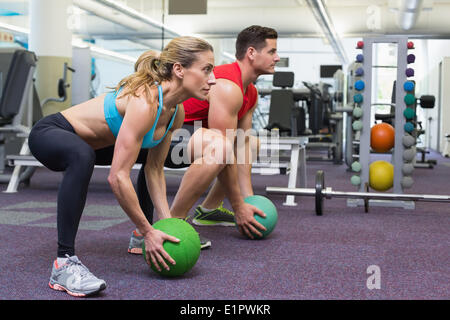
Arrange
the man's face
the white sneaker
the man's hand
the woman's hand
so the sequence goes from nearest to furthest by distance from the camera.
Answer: the white sneaker, the woman's hand, the man's hand, the man's face

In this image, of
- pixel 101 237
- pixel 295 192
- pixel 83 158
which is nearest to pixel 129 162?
pixel 83 158

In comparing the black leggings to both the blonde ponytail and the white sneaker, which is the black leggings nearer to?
the white sneaker

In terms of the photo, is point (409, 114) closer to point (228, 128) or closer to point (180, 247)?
point (228, 128)

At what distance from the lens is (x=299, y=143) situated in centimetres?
363

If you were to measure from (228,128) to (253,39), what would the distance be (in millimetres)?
465

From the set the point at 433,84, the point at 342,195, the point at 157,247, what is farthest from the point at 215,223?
the point at 433,84

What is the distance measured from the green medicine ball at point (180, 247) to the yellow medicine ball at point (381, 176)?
2.04 metres

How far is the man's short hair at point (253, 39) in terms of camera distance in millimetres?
2461

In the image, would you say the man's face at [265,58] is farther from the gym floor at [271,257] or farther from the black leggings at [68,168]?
the black leggings at [68,168]

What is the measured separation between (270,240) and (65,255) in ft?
3.44

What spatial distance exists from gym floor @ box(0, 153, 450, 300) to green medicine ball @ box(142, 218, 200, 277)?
4cm

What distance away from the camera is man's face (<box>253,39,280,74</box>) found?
2455 mm

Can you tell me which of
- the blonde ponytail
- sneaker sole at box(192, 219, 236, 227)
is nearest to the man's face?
the blonde ponytail
